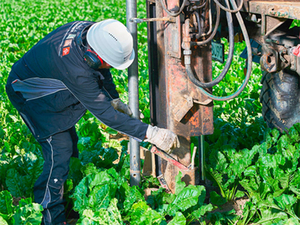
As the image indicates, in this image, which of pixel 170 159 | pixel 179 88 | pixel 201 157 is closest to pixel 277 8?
pixel 179 88

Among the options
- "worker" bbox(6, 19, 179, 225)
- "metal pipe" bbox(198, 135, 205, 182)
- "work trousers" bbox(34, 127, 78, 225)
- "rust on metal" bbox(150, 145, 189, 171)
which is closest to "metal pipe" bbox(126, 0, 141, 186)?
"worker" bbox(6, 19, 179, 225)

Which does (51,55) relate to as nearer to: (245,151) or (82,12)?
(245,151)

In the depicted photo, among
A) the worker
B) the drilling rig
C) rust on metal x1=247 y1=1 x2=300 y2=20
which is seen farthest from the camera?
the worker

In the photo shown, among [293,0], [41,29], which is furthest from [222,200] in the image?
[41,29]

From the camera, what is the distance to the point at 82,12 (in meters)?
18.4

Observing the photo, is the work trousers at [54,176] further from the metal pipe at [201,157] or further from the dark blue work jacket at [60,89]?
the metal pipe at [201,157]

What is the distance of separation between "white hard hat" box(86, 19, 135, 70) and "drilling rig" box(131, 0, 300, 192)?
0.15m

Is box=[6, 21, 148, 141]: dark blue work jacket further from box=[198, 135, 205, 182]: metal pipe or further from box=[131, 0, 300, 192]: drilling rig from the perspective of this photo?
box=[198, 135, 205, 182]: metal pipe

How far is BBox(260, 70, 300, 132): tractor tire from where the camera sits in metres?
4.12

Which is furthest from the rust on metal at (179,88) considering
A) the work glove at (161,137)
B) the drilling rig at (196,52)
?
the work glove at (161,137)

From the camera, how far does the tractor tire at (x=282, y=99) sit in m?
4.12

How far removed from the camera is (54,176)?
133 inches

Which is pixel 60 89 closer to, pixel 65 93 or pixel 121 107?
pixel 65 93

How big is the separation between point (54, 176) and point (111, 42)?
1.16 metres
